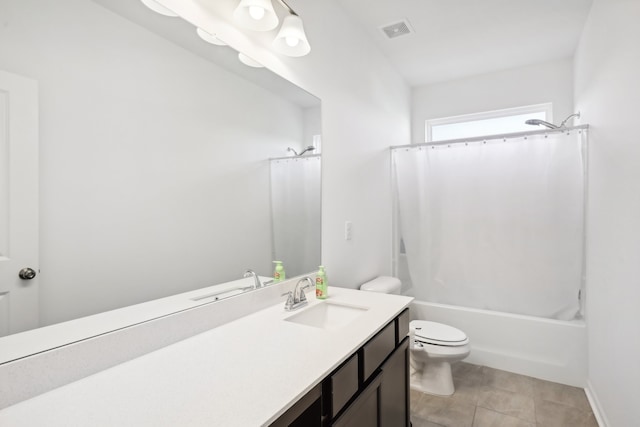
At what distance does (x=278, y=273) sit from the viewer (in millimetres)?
1686

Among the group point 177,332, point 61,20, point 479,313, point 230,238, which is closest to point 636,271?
point 479,313

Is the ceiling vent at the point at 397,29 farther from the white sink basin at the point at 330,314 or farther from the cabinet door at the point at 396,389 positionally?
the cabinet door at the point at 396,389

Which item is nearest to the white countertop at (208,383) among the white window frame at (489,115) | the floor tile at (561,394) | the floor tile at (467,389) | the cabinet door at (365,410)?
the cabinet door at (365,410)

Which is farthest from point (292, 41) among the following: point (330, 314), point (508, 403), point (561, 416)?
point (561, 416)

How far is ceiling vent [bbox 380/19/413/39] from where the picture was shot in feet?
8.19

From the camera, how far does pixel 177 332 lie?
1.15 m

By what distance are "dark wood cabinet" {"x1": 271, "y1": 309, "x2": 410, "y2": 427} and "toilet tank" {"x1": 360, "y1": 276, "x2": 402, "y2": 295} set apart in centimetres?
73

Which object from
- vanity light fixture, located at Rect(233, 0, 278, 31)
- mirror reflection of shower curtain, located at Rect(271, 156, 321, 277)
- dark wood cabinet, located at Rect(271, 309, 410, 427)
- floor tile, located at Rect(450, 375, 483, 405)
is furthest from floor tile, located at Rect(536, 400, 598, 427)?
vanity light fixture, located at Rect(233, 0, 278, 31)

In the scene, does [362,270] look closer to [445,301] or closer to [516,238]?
[445,301]

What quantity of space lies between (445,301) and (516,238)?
0.79m

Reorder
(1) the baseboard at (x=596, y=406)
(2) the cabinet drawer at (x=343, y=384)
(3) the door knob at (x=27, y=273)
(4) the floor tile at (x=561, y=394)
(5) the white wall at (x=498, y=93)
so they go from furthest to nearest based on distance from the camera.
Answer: (5) the white wall at (x=498, y=93), (4) the floor tile at (x=561, y=394), (1) the baseboard at (x=596, y=406), (2) the cabinet drawer at (x=343, y=384), (3) the door knob at (x=27, y=273)

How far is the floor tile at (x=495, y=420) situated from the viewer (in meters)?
1.90

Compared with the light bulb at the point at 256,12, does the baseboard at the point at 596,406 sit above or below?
below

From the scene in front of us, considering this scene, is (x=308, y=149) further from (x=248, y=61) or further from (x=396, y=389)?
(x=396, y=389)
